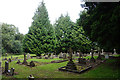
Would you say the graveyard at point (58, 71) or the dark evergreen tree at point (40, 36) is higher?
the dark evergreen tree at point (40, 36)

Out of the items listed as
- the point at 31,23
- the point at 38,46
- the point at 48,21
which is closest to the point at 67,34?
the point at 48,21

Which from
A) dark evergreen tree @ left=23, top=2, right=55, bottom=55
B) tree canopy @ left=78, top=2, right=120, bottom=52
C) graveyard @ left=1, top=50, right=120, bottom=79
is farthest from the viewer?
dark evergreen tree @ left=23, top=2, right=55, bottom=55

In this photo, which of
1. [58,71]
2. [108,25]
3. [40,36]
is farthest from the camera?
[40,36]

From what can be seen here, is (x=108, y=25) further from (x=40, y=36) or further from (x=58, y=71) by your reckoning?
(x=40, y=36)

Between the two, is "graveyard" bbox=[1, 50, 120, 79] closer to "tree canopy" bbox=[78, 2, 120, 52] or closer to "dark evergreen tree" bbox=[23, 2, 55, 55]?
"tree canopy" bbox=[78, 2, 120, 52]

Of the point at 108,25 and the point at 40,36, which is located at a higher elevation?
the point at 40,36

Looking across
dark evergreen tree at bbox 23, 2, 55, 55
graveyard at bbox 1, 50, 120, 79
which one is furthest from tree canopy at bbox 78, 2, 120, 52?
dark evergreen tree at bbox 23, 2, 55, 55

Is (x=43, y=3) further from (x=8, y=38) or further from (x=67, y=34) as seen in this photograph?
(x=8, y=38)

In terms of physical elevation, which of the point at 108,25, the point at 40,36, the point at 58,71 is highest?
the point at 40,36

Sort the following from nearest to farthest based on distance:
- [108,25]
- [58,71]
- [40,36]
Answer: [108,25], [58,71], [40,36]

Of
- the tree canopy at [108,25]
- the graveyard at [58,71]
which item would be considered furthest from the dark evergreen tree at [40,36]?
the tree canopy at [108,25]

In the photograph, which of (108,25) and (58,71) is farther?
(58,71)

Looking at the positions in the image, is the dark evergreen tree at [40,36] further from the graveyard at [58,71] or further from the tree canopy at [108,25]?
the tree canopy at [108,25]

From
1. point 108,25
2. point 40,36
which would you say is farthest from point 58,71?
point 40,36
